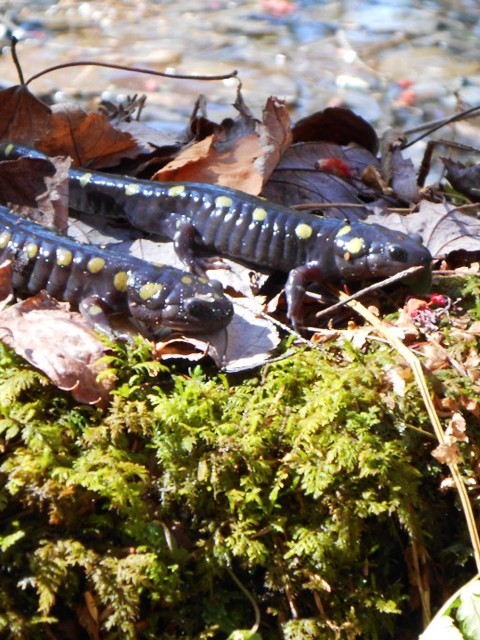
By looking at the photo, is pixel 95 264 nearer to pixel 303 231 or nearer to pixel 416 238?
pixel 303 231

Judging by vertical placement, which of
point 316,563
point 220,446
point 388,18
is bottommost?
point 388,18

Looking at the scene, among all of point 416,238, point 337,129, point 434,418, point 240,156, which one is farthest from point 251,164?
point 434,418

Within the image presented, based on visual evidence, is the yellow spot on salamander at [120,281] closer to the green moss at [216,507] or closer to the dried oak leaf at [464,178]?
the green moss at [216,507]

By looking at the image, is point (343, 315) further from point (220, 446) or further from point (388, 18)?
point (388, 18)

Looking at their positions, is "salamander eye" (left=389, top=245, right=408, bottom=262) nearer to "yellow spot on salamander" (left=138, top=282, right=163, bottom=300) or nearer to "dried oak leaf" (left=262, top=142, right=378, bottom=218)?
"dried oak leaf" (left=262, top=142, right=378, bottom=218)

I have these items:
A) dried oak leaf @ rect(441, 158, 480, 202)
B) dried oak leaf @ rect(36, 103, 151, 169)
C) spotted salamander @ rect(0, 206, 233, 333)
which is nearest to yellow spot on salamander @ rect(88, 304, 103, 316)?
spotted salamander @ rect(0, 206, 233, 333)

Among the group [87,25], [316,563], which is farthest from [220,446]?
[87,25]

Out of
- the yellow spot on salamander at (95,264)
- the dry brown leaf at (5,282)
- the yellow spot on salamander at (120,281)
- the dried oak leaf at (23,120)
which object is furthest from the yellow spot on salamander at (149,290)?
the dried oak leaf at (23,120)
